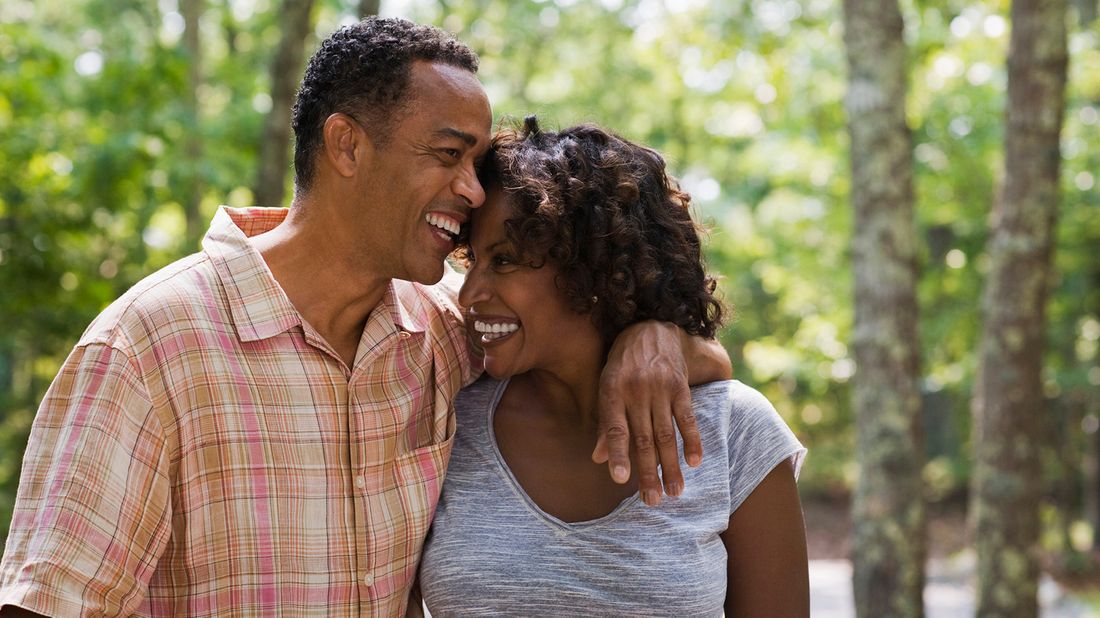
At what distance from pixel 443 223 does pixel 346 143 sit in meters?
0.28

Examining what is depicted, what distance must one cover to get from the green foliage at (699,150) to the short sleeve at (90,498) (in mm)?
1366

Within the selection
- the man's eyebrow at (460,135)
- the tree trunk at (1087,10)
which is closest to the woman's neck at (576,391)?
the man's eyebrow at (460,135)

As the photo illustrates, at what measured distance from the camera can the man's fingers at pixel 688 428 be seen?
8.15 ft

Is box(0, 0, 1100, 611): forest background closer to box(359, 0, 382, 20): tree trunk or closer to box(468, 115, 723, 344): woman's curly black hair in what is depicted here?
box(359, 0, 382, 20): tree trunk

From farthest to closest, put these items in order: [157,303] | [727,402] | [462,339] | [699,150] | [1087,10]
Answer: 1. [699,150]
2. [1087,10]
3. [462,339]
4. [727,402]
5. [157,303]

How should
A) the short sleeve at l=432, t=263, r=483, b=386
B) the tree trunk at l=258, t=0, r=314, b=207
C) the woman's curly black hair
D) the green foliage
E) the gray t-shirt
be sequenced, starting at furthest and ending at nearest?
the green foliage, the tree trunk at l=258, t=0, r=314, b=207, the short sleeve at l=432, t=263, r=483, b=386, the woman's curly black hair, the gray t-shirt

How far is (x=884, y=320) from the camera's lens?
5.56 metres

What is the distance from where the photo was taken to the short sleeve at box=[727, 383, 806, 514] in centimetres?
274

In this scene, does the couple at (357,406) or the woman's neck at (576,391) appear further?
the woman's neck at (576,391)

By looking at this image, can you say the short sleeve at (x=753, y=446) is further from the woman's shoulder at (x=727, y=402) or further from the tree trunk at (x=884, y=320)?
the tree trunk at (x=884, y=320)

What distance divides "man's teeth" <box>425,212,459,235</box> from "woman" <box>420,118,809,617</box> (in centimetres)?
10

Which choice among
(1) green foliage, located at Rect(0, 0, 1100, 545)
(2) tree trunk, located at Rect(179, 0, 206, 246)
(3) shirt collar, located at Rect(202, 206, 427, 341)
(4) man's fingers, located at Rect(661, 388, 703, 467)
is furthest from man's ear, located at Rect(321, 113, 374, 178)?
(2) tree trunk, located at Rect(179, 0, 206, 246)

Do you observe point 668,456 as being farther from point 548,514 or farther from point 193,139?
point 193,139

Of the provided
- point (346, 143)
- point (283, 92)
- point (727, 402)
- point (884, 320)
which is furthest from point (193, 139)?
point (727, 402)
